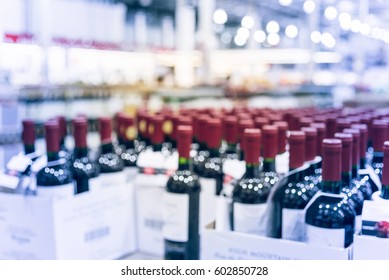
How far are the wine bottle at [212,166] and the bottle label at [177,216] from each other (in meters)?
0.15

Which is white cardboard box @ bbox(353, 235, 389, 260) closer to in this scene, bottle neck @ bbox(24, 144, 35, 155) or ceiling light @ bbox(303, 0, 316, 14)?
bottle neck @ bbox(24, 144, 35, 155)

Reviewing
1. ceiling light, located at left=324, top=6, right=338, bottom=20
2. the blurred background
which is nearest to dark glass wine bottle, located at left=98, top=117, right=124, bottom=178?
the blurred background

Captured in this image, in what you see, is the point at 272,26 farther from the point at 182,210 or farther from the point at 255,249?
the point at 255,249

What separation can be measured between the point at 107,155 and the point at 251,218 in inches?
18.2

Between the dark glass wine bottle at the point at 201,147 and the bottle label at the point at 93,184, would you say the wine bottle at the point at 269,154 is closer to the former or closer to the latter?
the dark glass wine bottle at the point at 201,147

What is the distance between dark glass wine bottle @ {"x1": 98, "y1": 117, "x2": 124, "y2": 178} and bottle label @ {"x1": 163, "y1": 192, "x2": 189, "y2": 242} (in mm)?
237

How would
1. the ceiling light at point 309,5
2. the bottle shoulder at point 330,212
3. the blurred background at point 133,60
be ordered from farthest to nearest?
the ceiling light at point 309,5 < the blurred background at point 133,60 < the bottle shoulder at point 330,212

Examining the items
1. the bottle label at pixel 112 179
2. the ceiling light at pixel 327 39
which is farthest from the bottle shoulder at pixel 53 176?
the ceiling light at pixel 327 39

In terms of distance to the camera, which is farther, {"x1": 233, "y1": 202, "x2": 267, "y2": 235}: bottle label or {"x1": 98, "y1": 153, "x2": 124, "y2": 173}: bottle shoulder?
{"x1": 98, "y1": 153, "x2": 124, "y2": 173}: bottle shoulder

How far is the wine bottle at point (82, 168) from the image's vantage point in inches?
44.5

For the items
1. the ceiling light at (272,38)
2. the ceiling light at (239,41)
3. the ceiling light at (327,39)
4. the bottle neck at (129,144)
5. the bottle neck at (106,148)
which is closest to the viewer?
the bottle neck at (106,148)

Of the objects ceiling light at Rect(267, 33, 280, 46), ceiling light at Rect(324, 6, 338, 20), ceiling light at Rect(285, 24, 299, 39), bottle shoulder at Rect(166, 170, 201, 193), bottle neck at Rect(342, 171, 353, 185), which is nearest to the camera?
bottle neck at Rect(342, 171, 353, 185)

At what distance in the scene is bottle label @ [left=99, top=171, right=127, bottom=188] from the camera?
1162mm
